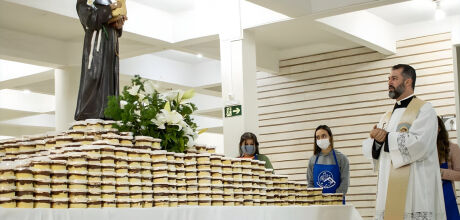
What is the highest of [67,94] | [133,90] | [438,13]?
[438,13]

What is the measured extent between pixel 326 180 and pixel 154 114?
3.17 meters

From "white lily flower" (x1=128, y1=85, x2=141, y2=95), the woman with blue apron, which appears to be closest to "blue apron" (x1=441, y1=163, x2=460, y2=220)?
the woman with blue apron

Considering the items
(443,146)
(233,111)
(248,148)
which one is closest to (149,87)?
(248,148)

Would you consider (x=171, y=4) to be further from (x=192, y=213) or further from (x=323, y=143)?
(x=192, y=213)

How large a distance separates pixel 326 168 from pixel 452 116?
4.34 meters

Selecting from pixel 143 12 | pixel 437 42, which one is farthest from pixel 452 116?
pixel 143 12

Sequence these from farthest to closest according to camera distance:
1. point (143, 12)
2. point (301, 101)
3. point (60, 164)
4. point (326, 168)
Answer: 1. point (301, 101)
2. point (143, 12)
3. point (326, 168)
4. point (60, 164)

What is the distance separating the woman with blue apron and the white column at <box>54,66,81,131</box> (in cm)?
765

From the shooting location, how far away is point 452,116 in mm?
11562

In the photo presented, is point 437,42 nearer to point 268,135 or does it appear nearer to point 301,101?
point 301,101

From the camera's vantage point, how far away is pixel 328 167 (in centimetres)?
814

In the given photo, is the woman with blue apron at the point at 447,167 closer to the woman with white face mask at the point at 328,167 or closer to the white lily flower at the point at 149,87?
the woman with white face mask at the point at 328,167

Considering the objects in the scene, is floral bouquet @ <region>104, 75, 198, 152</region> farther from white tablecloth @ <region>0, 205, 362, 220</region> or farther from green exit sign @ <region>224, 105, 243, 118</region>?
green exit sign @ <region>224, 105, 243, 118</region>

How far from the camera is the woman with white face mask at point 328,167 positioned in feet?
26.6
